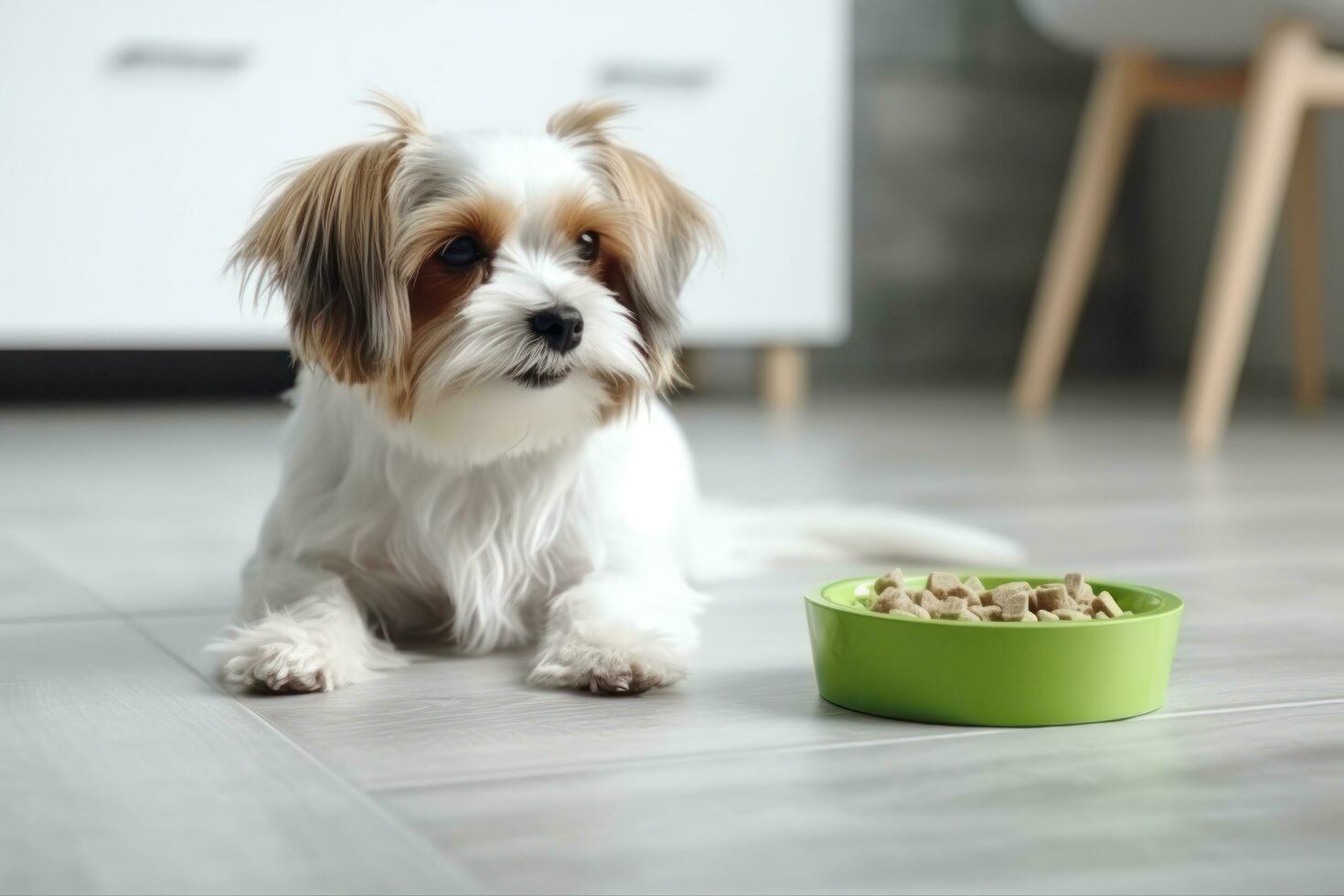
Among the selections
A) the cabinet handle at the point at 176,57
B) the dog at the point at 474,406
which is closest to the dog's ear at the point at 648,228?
the dog at the point at 474,406

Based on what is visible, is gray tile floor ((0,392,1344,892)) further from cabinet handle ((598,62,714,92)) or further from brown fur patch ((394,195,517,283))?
cabinet handle ((598,62,714,92))

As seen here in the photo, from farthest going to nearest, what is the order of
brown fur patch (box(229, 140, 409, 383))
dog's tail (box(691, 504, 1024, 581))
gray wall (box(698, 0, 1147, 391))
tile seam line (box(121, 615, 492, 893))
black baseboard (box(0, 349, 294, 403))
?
gray wall (box(698, 0, 1147, 391))
black baseboard (box(0, 349, 294, 403))
dog's tail (box(691, 504, 1024, 581))
brown fur patch (box(229, 140, 409, 383))
tile seam line (box(121, 615, 492, 893))

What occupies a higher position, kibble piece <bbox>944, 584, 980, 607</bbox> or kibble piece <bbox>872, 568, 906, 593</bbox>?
kibble piece <bbox>944, 584, 980, 607</bbox>

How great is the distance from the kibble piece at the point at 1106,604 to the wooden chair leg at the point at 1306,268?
9.69 ft

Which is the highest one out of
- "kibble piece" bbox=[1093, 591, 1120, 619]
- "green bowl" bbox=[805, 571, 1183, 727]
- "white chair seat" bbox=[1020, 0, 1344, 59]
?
"white chair seat" bbox=[1020, 0, 1344, 59]

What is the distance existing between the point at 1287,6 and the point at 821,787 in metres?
2.51

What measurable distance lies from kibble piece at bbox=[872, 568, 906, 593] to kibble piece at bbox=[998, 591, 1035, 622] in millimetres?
112

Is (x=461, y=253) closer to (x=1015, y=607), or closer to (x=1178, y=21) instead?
(x=1015, y=607)

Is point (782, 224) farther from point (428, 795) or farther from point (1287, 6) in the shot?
point (428, 795)

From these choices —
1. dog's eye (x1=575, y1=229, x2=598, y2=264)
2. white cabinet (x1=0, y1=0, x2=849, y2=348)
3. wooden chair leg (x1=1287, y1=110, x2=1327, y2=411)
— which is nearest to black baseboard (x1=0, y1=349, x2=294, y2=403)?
white cabinet (x1=0, y1=0, x2=849, y2=348)

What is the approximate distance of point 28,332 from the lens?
3396 mm

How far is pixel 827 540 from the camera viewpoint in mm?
1933

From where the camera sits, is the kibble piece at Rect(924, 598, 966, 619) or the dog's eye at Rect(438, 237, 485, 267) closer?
the kibble piece at Rect(924, 598, 966, 619)

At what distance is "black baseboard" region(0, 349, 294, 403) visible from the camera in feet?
13.5
